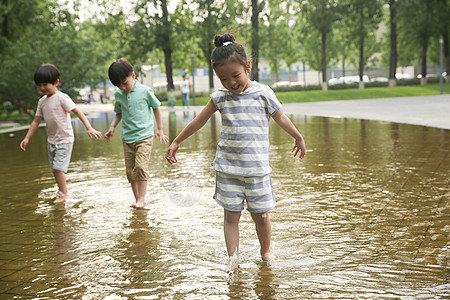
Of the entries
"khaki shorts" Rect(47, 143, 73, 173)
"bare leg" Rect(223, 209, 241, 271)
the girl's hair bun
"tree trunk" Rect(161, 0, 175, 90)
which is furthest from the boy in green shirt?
"tree trunk" Rect(161, 0, 175, 90)

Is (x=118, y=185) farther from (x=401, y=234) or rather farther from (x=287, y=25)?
(x=287, y=25)

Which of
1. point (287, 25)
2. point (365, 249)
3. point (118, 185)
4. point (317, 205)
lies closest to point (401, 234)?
point (365, 249)

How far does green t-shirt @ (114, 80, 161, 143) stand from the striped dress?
223cm

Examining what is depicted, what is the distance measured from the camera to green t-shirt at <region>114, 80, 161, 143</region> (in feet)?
18.4

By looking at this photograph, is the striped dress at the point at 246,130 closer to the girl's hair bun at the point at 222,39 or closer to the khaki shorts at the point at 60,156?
the girl's hair bun at the point at 222,39

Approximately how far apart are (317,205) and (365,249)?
1.43m

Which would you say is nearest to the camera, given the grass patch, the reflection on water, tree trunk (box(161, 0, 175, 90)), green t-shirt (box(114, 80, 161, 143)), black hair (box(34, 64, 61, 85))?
the reflection on water

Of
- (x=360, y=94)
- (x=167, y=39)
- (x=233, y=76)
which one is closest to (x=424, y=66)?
(x=360, y=94)

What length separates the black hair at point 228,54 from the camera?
10.9ft

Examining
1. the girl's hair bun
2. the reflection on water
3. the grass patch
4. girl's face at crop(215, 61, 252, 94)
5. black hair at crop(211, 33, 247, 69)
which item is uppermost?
the girl's hair bun

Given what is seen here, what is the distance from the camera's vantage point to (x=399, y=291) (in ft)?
10.1

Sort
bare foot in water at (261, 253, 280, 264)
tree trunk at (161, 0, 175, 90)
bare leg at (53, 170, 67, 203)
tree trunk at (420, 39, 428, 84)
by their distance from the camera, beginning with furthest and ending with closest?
tree trunk at (420, 39, 428, 84) → tree trunk at (161, 0, 175, 90) → bare leg at (53, 170, 67, 203) → bare foot in water at (261, 253, 280, 264)

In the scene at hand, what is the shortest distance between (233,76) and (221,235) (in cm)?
151

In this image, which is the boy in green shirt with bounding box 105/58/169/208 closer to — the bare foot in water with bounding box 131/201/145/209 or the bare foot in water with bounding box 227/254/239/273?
the bare foot in water with bounding box 131/201/145/209
